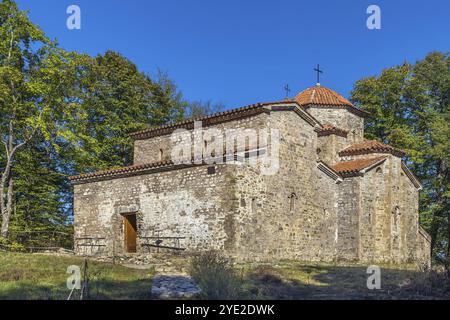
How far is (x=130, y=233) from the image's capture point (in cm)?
2123

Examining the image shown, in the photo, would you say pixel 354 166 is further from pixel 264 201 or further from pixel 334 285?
pixel 334 285

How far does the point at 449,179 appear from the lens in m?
33.3

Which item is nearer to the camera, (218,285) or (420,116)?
(218,285)

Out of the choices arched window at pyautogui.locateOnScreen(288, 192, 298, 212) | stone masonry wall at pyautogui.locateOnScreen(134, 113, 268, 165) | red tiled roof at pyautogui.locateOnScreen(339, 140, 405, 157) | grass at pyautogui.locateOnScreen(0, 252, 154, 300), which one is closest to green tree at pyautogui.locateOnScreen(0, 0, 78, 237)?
stone masonry wall at pyautogui.locateOnScreen(134, 113, 268, 165)

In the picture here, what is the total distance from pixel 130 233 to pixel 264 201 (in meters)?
6.40

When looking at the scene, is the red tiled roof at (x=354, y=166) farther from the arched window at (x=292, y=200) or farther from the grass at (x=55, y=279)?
the grass at (x=55, y=279)

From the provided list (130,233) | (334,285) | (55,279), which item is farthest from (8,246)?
(334,285)

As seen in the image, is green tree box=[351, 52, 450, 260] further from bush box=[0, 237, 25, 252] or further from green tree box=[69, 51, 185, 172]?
bush box=[0, 237, 25, 252]

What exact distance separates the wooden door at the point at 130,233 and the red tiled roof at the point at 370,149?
1201 cm

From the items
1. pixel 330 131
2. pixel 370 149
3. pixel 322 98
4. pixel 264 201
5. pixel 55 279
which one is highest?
pixel 322 98

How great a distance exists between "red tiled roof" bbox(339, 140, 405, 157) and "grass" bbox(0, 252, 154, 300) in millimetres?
14653

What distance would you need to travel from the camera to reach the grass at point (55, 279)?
1073cm

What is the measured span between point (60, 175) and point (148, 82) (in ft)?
34.2

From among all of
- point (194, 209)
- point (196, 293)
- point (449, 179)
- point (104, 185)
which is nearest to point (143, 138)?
point (104, 185)
